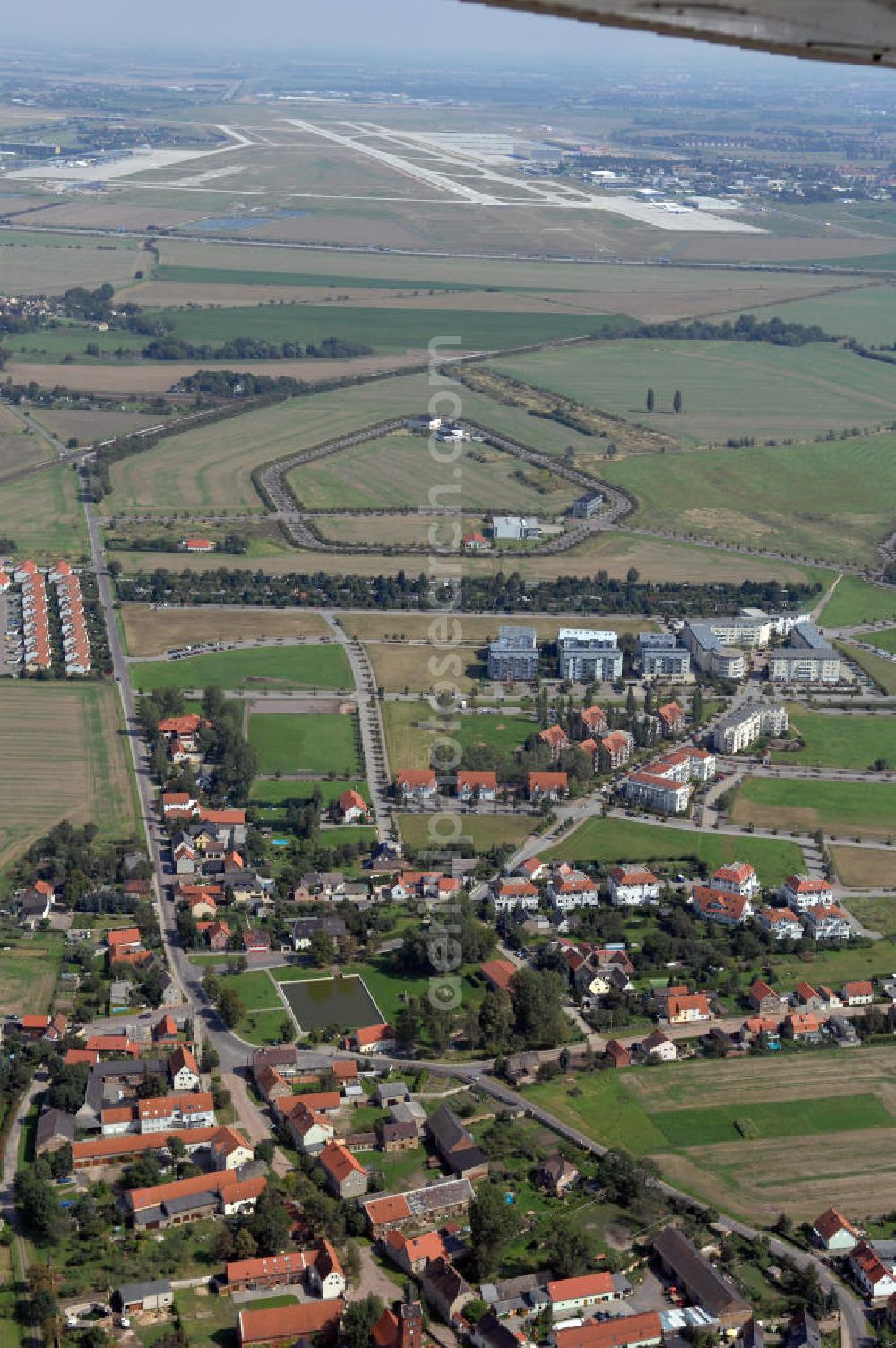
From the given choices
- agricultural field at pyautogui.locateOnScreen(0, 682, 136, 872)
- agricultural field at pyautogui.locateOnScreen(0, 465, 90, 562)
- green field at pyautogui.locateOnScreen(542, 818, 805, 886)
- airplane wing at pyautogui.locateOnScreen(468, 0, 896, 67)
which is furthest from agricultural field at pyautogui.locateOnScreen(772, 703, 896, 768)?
airplane wing at pyautogui.locateOnScreen(468, 0, 896, 67)

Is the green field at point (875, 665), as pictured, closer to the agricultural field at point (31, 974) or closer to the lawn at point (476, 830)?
the lawn at point (476, 830)

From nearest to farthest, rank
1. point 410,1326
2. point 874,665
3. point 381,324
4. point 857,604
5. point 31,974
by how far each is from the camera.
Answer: point 410,1326 → point 31,974 → point 874,665 → point 857,604 → point 381,324

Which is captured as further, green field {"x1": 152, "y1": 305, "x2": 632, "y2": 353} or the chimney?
green field {"x1": 152, "y1": 305, "x2": 632, "y2": 353}

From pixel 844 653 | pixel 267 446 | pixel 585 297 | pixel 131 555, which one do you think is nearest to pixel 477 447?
pixel 267 446

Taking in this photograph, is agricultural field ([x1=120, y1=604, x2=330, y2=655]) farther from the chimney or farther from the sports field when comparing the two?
the chimney

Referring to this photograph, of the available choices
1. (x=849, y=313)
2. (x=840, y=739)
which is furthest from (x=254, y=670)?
(x=849, y=313)

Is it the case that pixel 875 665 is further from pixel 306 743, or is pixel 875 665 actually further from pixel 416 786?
pixel 306 743
